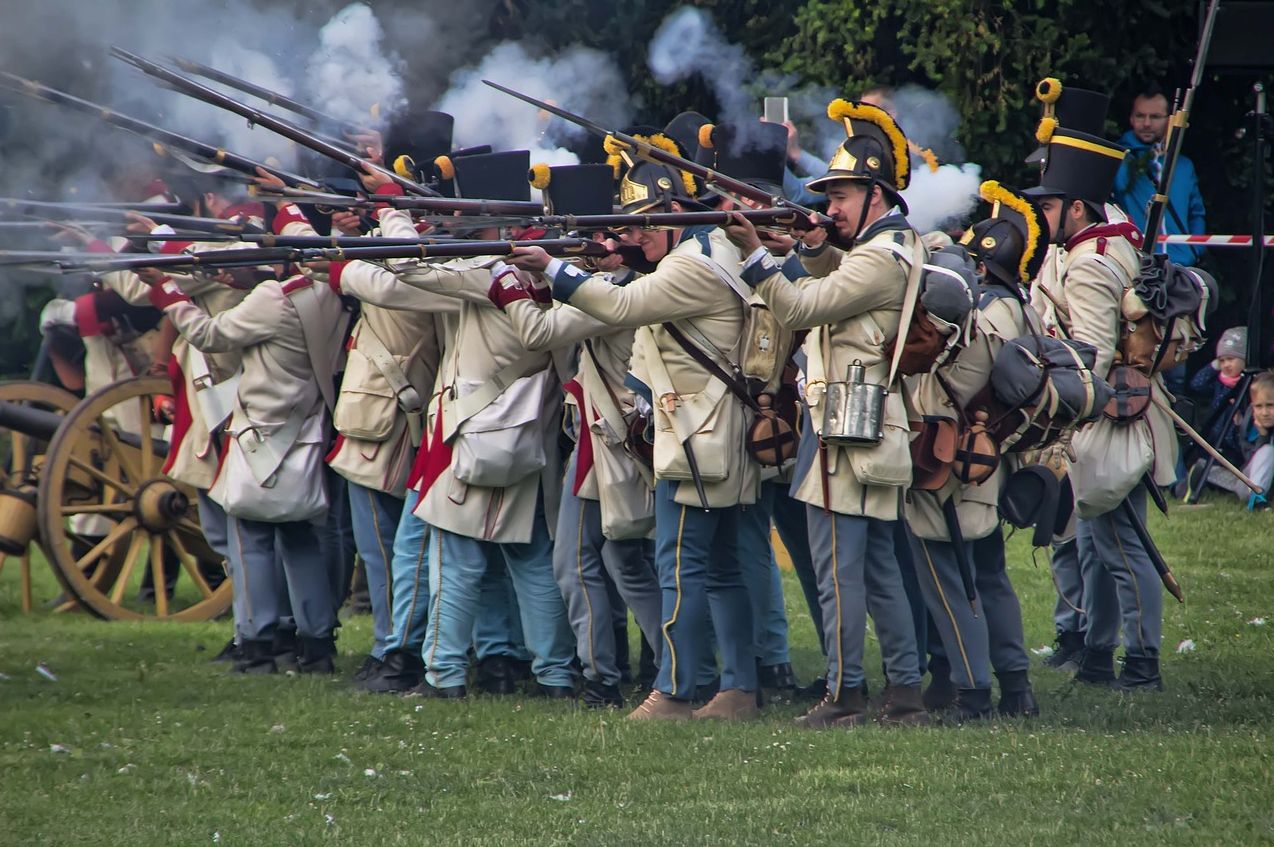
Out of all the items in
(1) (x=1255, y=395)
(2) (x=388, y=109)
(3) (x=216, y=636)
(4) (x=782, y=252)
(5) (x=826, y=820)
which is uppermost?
(2) (x=388, y=109)

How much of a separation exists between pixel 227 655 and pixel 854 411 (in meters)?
3.77

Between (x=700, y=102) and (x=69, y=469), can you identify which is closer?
(x=69, y=469)

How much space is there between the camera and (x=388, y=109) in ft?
27.2

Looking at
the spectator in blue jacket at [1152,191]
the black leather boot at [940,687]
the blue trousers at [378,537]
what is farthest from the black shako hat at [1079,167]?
the spectator in blue jacket at [1152,191]

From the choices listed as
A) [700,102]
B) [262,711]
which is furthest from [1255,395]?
[262,711]

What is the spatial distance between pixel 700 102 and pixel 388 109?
11.0 feet

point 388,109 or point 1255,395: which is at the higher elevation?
point 388,109

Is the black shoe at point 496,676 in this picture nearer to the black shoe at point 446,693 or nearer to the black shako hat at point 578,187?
the black shoe at point 446,693

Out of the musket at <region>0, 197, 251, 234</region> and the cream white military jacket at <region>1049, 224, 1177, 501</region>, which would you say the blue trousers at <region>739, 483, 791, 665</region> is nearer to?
the cream white military jacket at <region>1049, 224, 1177, 501</region>

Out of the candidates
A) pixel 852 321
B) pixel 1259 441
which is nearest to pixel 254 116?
pixel 852 321

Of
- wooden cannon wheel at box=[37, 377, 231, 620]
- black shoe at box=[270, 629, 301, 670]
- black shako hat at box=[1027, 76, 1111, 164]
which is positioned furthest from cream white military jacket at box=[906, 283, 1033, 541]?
wooden cannon wheel at box=[37, 377, 231, 620]

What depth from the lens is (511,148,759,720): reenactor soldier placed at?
22.4 feet

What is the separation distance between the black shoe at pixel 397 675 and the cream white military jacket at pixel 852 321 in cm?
203

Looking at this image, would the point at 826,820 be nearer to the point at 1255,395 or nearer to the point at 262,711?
the point at 262,711
